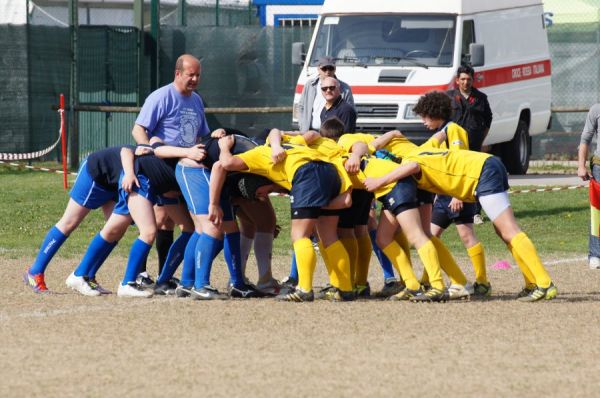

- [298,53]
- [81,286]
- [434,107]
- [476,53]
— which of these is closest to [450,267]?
[434,107]

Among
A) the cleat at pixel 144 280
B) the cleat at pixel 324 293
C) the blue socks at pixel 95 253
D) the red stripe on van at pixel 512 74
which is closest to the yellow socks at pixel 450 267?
the cleat at pixel 324 293

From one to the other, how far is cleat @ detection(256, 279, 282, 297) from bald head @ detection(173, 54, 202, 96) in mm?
1632

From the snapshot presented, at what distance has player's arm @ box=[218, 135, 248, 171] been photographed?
9.91m

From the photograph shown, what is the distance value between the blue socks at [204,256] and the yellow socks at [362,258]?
1125 millimetres

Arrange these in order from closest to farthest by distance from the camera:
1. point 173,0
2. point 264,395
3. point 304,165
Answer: point 264,395 < point 304,165 < point 173,0

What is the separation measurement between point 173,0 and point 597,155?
648 inches

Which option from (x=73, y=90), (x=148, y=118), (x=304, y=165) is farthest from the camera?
(x=73, y=90)

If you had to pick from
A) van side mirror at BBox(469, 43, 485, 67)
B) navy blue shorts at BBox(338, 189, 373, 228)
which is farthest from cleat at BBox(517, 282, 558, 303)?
van side mirror at BBox(469, 43, 485, 67)

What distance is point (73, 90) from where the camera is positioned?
24.8 meters

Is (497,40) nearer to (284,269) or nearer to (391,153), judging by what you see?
(284,269)

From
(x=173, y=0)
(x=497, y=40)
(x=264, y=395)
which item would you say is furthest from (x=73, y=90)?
(x=264, y=395)

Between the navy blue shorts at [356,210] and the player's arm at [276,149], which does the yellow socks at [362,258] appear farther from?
the player's arm at [276,149]

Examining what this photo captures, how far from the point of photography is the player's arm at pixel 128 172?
1029 cm

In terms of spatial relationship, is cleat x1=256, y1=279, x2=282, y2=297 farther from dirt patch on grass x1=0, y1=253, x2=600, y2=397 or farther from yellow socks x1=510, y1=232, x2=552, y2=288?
yellow socks x1=510, y1=232, x2=552, y2=288
